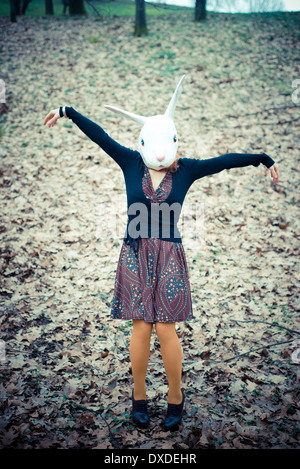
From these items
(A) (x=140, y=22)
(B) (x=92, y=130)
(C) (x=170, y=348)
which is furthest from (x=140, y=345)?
(A) (x=140, y=22)

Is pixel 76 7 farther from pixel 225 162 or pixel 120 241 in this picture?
pixel 225 162

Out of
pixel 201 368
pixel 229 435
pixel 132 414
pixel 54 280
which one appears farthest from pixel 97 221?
pixel 229 435

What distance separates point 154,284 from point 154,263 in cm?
15

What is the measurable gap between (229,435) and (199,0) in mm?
14223

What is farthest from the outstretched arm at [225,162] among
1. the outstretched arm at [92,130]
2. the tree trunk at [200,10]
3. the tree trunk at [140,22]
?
the tree trunk at [200,10]

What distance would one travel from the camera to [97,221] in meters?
5.70

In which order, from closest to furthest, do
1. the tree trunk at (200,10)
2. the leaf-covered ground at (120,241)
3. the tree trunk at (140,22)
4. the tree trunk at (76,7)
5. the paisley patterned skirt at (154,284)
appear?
the paisley patterned skirt at (154,284), the leaf-covered ground at (120,241), the tree trunk at (140,22), the tree trunk at (200,10), the tree trunk at (76,7)

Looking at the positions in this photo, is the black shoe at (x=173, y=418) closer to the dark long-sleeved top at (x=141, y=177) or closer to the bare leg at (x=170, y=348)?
the bare leg at (x=170, y=348)

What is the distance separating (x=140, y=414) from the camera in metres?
2.68

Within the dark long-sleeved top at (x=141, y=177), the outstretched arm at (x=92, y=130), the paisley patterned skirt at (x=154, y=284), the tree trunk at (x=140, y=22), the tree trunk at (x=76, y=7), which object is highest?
the tree trunk at (x=76, y=7)

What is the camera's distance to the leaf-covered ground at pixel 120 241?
112 inches

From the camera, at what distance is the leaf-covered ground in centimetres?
284

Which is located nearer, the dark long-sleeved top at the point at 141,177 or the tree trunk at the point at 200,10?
the dark long-sleeved top at the point at 141,177

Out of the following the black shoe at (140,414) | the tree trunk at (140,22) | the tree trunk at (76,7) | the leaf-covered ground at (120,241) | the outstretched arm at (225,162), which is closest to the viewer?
the outstretched arm at (225,162)
